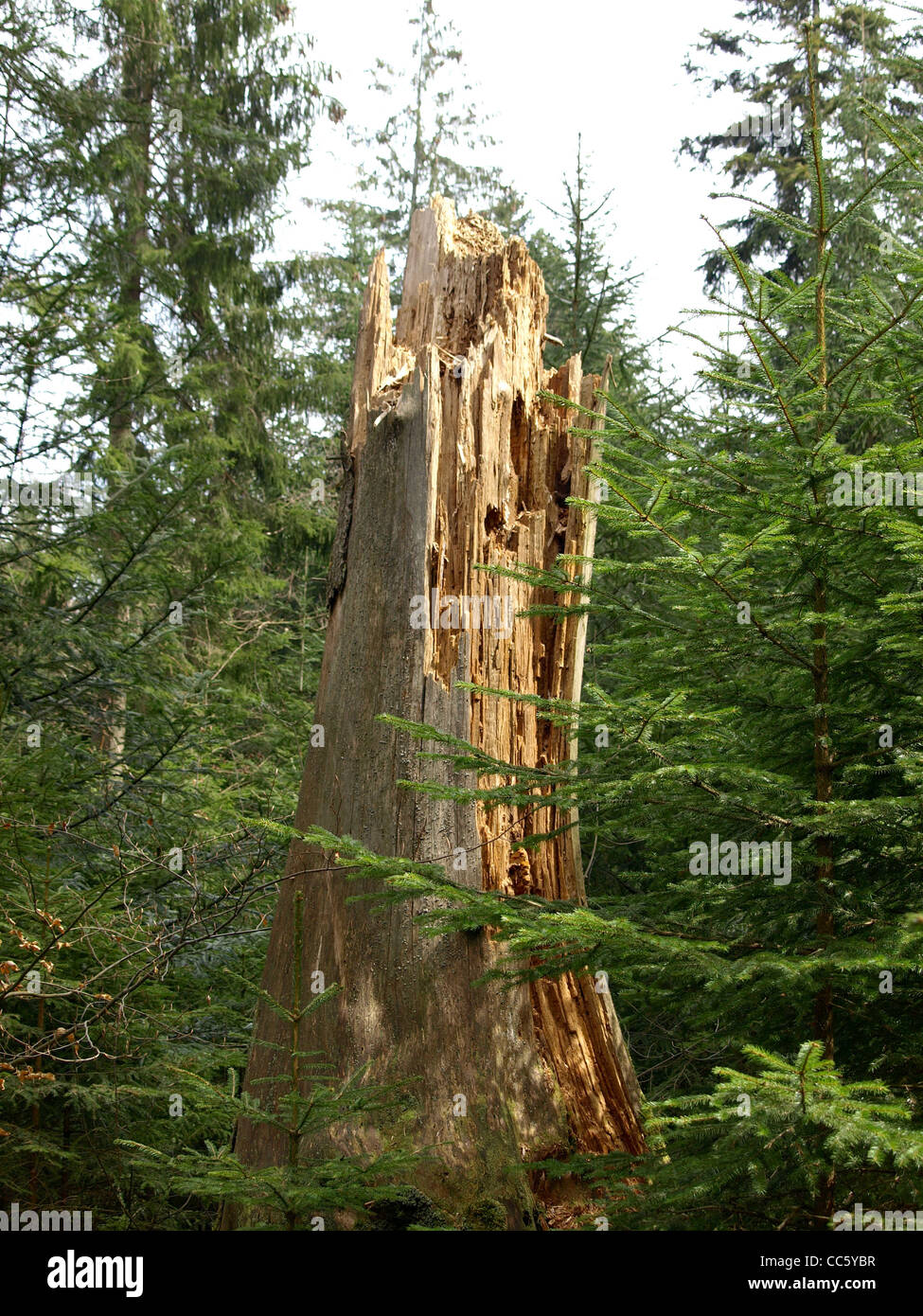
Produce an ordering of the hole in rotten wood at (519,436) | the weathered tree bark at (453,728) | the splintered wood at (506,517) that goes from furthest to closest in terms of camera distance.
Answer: the hole in rotten wood at (519,436) → the splintered wood at (506,517) → the weathered tree bark at (453,728)

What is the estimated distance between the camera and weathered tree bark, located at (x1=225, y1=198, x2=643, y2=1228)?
12.7ft

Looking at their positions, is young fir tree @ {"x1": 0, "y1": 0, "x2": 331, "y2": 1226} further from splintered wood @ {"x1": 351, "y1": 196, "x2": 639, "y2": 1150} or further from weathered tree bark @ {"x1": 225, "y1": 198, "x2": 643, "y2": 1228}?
splintered wood @ {"x1": 351, "y1": 196, "x2": 639, "y2": 1150}

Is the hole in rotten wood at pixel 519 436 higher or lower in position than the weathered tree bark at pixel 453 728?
higher

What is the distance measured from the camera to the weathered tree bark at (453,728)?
3.87 m

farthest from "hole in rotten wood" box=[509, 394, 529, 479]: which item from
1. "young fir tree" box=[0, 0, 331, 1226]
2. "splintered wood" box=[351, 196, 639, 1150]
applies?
"young fir tree" box=[0, 0, 331, 1226]

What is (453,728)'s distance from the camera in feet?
13.8

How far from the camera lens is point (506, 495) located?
4.62 meters

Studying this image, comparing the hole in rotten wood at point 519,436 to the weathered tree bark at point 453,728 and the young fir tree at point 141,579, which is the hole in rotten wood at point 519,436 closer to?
the weathered tree bark at point 453,728

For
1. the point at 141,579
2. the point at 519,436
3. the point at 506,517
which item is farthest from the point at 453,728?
the point at 141,579

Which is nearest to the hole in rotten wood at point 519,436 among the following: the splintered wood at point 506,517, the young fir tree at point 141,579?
the splintered wood at point 506,517

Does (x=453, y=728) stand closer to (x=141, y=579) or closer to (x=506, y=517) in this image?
(x=506, y=517)

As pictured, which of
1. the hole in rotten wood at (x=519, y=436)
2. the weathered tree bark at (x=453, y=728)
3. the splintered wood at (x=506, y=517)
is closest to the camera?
the weathered tree bark at (x=453, y=728)
